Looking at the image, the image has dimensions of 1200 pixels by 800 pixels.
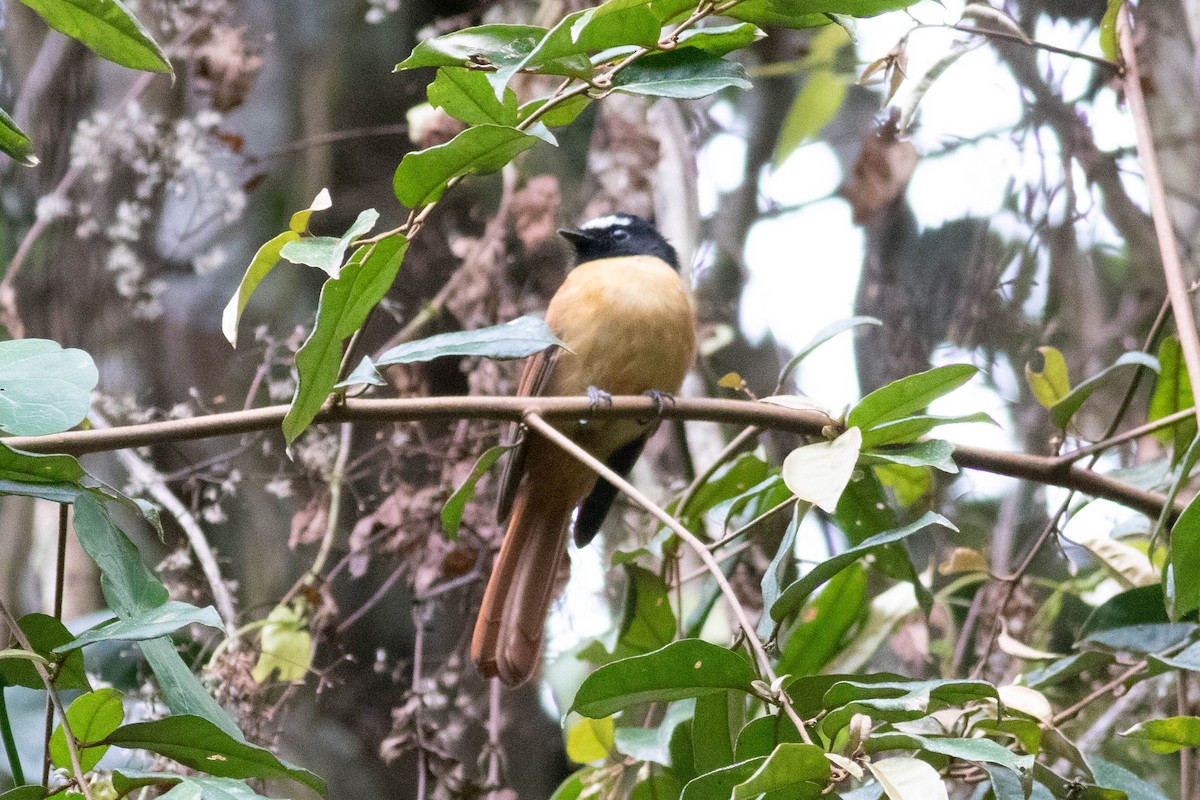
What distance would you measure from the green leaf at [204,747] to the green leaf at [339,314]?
29 cm

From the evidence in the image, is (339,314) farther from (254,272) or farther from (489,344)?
(489,344)

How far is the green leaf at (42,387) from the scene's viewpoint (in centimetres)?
104

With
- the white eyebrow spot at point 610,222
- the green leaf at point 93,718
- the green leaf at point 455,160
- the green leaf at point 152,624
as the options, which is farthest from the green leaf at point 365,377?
the white eyebrow spot at point 610,222

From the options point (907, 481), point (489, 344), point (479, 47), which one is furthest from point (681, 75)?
point (907, 481)

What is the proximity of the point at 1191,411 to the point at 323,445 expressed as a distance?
69.3 inches

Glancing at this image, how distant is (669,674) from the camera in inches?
42.0

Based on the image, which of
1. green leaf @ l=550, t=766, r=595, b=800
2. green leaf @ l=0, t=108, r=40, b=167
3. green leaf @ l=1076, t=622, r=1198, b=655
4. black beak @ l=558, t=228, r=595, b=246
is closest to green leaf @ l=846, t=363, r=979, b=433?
green leaf @ l=1076, t=622, r=1198, b=655

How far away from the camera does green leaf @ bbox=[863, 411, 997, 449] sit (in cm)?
124

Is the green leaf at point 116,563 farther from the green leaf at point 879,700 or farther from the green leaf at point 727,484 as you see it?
the green leaf at point 727,484

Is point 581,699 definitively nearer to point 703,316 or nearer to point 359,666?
point 359,666

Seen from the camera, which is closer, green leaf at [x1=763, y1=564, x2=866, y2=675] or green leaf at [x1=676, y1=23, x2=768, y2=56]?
green leaf at [x1=676, y1=23, x2=768, y2=56]

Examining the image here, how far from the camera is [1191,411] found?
1.43 metres

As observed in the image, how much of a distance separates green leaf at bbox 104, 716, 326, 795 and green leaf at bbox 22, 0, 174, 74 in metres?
0.69

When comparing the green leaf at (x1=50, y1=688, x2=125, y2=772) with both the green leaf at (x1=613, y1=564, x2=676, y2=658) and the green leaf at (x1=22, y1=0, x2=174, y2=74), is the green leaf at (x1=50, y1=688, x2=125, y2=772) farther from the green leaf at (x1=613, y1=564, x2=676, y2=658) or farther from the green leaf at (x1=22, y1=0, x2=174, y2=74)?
the green leaf at (x1=613, y1=564, x2=676, y2=658)
